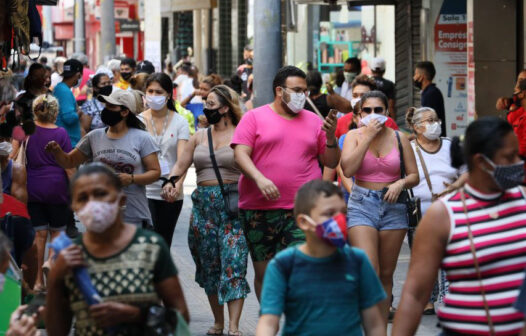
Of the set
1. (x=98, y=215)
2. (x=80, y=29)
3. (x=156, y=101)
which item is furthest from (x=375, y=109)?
(x=80, y=29)

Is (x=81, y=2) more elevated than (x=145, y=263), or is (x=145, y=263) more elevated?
(x=81, y=2)

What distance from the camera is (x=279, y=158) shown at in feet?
26.5

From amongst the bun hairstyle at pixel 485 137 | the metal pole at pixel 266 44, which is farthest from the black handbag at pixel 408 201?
the metal pole at pixel 266 44

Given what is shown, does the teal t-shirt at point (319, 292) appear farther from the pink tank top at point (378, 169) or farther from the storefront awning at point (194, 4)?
the storefront awning at point (194, 4)

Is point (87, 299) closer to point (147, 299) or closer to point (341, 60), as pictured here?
point (147, 299)

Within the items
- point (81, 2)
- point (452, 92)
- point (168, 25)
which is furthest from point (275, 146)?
point (168, 25)

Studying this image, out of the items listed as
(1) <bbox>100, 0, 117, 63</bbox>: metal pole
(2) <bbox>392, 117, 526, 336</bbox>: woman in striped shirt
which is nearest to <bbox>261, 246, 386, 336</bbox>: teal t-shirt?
(2) <bbox>392, 117, 526, 336</bbox>: woman in striped shirt

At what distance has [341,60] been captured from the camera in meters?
31.5

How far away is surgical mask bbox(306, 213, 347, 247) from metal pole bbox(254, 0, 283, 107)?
8957 mm

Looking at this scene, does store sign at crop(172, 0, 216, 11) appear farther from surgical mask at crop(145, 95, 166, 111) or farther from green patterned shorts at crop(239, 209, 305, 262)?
green patterned shorts at crop(239, 209, 305, 262)

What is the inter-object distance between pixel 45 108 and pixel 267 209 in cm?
389

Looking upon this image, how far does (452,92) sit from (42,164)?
9.16 m

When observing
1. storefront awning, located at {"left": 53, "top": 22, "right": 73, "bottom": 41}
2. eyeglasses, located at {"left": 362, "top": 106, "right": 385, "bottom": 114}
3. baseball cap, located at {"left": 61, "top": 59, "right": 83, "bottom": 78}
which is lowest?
eyeglasses, located at {"left": 362, "top": 106, "right": 385, "bottom": 114}

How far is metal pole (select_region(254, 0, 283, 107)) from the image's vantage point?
13891mm
